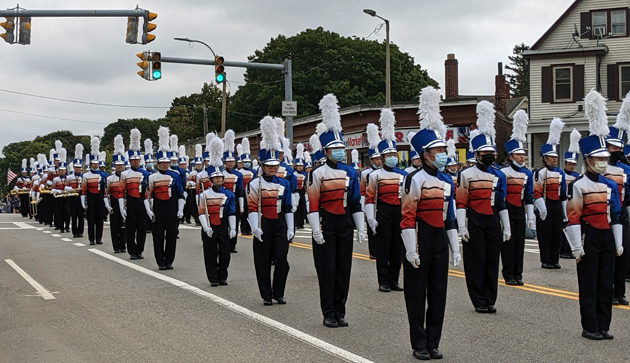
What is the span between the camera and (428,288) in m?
7.62

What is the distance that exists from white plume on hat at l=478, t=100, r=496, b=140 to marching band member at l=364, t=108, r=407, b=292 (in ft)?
5.70

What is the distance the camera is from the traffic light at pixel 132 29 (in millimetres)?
18750

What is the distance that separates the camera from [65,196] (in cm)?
2458

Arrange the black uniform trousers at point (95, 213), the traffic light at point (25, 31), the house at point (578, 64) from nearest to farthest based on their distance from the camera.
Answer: the traffic light at point (25, 31)
the black uniform trousers at point (95, 213)
the house at point (578, 64)

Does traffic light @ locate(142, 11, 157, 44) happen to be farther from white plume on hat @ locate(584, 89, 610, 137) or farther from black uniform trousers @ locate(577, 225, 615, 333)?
black uniform trousers @ locate(577, 225, 615, 333)


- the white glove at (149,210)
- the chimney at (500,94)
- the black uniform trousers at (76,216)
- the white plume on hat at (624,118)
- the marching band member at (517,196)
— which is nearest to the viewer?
the white plume on hat at (624,118)

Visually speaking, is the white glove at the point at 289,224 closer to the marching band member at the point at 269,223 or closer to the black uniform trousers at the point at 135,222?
Result: the marching band member at the point at 269,223

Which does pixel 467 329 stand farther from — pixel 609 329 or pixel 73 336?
pixel 73 336

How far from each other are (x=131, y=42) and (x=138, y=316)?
1076 cm

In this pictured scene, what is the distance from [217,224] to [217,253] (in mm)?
499

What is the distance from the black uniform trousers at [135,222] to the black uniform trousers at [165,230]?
1798 millimetres

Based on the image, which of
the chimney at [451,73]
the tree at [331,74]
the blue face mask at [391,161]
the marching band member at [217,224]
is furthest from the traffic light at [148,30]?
the tree at [331,74]

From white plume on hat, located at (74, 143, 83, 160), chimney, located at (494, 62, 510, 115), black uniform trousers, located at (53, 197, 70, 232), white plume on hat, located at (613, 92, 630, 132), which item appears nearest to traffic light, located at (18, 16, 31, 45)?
white plume on hat, located at (74, 143, 83, 160)

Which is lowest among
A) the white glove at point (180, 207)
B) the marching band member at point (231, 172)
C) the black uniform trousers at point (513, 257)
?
the black uniform trousers at point (513, 257)
